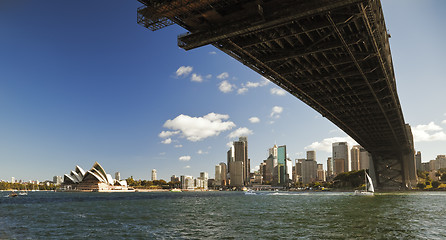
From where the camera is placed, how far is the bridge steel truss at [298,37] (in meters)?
26.5

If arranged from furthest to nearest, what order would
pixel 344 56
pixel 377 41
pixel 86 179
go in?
pixel 86 179, pixel 344 56, pixel 377 41

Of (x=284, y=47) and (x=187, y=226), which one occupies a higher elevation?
(x=284, y=47)

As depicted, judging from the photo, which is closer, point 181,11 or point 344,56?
point 181,11

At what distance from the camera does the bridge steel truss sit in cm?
2653

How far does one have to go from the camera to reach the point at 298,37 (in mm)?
31516

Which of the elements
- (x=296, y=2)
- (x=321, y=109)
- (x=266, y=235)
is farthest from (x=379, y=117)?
(x=266, y=235)

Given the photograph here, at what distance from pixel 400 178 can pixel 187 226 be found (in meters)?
110

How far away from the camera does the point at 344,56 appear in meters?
37.8

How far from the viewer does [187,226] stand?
2814 centimetres

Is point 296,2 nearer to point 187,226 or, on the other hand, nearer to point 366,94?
point 187,226

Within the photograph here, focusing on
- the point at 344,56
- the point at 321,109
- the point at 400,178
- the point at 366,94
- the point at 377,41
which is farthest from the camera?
the point at 400,178

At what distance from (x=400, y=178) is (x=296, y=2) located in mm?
110334

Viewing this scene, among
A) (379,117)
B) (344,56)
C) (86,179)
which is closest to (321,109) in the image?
A: (379,117)

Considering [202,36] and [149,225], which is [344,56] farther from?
[149,225]
